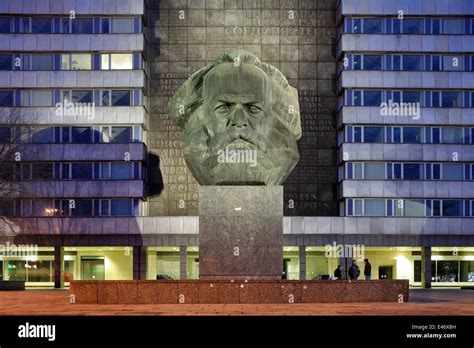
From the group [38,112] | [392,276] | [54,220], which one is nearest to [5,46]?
[38,112]

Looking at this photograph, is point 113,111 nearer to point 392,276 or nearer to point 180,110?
point 392,276

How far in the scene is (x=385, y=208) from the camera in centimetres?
6406

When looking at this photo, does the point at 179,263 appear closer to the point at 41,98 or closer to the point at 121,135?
the point at 121,135

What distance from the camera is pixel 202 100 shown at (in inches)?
1154

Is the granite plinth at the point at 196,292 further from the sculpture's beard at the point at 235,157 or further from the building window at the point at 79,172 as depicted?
the building window at the point at 79,172

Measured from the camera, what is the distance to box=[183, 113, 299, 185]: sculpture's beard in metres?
27.5

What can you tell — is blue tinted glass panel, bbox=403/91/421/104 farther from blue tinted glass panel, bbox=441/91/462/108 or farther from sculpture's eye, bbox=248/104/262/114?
sculpture's eye, bbox=248/104/262/114

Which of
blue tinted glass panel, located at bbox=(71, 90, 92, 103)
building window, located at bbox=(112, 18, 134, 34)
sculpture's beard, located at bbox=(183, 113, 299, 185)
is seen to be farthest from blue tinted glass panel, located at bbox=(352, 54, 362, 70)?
sculpture's beard, located at bbox=(183, 113, 299, 185)

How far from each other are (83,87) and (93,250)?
15.0 meters

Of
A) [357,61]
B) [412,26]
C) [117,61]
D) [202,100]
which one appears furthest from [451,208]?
[202,100]

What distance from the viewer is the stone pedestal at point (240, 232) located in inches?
1055
